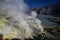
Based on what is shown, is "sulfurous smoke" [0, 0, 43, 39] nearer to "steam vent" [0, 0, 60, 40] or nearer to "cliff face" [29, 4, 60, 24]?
"steam vent" [0, 0, 60, 40]

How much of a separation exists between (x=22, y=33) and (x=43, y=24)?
0.48 meters

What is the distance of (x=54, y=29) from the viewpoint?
119 inches

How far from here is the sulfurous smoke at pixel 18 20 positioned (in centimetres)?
299

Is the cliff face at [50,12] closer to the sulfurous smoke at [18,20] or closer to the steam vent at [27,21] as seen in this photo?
the steam vent at [27,21]

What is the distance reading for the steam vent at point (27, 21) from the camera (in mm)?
2986

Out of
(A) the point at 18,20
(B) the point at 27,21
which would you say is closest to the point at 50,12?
(B) the point at 27,21

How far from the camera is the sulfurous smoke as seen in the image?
9.82 feet

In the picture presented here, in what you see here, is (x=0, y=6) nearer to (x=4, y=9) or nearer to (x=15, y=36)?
(x=4, y=9)

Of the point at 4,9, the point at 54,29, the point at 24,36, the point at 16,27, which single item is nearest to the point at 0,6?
the point at 4,9

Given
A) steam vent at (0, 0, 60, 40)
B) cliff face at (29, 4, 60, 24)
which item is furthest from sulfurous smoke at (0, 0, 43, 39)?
cliff face at (29, 4, 60, 24)

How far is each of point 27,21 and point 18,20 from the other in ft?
0.63

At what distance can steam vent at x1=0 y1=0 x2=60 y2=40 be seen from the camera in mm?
2986

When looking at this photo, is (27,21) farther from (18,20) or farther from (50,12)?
(50,12)

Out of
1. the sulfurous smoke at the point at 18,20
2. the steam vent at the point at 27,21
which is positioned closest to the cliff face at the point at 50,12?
the steam vent at the point at 27,21
